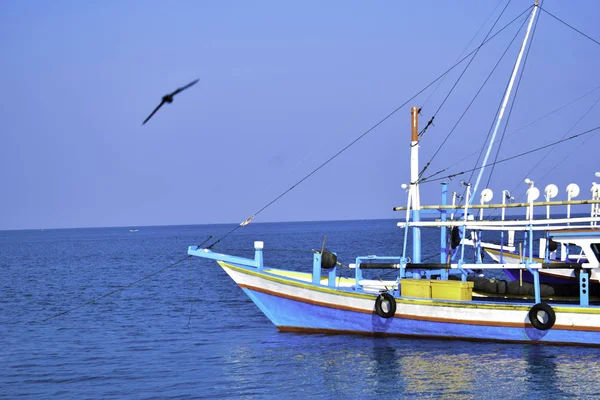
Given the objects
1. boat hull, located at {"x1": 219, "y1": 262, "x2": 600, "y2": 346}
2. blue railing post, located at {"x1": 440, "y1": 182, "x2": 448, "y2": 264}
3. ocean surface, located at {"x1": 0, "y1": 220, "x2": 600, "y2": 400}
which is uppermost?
blue railing post, located at {"x1": 440, "y1": 182, "x2": 448, "y2": 264}

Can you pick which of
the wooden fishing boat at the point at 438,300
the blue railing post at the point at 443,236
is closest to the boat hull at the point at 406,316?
the wooden fishing boat at the point at 438,300

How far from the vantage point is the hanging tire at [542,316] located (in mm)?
20188

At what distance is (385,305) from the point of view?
22047mm

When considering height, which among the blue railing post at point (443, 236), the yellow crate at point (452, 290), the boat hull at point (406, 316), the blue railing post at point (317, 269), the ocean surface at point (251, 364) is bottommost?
the ocean surface at point (251, 364)

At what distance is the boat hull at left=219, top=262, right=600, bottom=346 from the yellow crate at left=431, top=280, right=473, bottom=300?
0.32m

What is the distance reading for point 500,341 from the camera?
21281 mm

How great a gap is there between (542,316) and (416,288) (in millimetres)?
3469

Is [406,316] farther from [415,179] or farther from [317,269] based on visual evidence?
[415,179]

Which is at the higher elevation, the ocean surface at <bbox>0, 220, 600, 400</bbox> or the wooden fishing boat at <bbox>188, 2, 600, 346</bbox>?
the wooden fishing boat at <bbox>188, 2, 600, 346</bbox>

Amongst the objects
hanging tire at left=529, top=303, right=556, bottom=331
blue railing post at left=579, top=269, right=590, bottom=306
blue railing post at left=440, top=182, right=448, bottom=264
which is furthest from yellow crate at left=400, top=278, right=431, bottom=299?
blue railing post at left=579, top=269, right=590, bottom=306

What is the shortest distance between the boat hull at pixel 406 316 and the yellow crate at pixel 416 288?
1.12ft

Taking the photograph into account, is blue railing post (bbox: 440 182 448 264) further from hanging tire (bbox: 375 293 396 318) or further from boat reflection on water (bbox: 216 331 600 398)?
boat reflection on water (bbox: 216 331 600 398)

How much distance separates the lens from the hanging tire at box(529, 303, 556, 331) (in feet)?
66.2

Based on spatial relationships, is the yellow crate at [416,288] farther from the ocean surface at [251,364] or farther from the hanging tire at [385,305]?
the ocean surface at [251,364]
